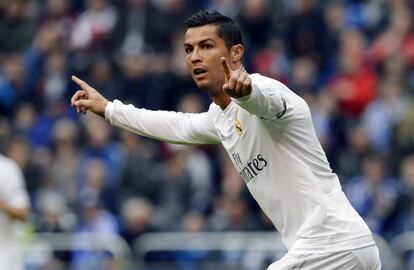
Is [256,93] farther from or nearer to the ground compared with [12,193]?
farther from the ground

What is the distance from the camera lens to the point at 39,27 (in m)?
17.8

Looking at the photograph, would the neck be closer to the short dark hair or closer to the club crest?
the club crest

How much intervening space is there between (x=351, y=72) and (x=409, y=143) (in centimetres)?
154

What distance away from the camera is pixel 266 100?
22.0 feet

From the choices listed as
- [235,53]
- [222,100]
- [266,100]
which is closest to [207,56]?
[235,53]

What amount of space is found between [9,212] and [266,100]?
3816 millimetres

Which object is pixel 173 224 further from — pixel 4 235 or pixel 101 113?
pixel 101 113

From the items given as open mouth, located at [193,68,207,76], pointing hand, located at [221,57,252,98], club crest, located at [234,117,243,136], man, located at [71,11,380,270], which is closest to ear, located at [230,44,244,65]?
man, located at [71,11,380,270]

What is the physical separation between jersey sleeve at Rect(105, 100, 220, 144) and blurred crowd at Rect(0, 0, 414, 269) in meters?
5.70

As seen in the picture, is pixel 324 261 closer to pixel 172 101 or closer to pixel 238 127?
pixel 238 127

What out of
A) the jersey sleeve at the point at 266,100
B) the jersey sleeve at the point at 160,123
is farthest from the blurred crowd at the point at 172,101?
the jersey sleeve at the point at 266,100

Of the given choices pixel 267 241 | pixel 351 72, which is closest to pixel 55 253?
pixel 267 241

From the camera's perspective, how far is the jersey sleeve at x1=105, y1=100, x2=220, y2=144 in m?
7.99

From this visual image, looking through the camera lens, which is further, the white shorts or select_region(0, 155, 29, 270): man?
select_region(0, 155, 29, 270): man
